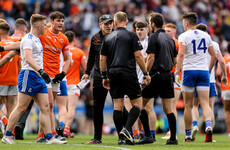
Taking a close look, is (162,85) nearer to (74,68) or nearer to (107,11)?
(74,68)

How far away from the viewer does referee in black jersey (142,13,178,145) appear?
9.41 metres

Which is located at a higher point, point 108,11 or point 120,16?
point 108,11

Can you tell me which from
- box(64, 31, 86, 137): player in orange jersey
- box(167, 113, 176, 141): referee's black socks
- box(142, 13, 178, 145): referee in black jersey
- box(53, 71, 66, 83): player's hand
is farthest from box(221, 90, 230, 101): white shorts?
box(53, 71, 66, 83): player's hand

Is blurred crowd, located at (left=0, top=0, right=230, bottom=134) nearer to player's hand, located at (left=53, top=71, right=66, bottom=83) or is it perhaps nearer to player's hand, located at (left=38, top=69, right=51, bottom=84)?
player's hand, located at (left=53, top=71, right=66, bottom=83)

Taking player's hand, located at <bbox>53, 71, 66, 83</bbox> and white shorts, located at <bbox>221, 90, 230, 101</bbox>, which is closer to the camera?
player's hand, located at <bbox>53, 71, 66, 83</bbox>

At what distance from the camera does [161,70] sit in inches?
373

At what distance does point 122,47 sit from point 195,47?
84.0 inches

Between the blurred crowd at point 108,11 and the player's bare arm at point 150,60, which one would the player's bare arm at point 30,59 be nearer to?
the player's bare arm at point 150,60

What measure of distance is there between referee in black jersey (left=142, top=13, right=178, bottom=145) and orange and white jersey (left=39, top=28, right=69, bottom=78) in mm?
1974

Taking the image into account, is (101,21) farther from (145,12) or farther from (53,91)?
(145,12)

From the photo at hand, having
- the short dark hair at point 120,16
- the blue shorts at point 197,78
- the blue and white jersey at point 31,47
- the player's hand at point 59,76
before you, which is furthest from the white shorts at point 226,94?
the blue and white jersey at point 31,47

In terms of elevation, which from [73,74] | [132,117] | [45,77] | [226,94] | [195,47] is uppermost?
[195,47]

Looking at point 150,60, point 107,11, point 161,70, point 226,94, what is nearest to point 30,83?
point 150,60

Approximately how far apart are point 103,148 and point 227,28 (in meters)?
20.4
